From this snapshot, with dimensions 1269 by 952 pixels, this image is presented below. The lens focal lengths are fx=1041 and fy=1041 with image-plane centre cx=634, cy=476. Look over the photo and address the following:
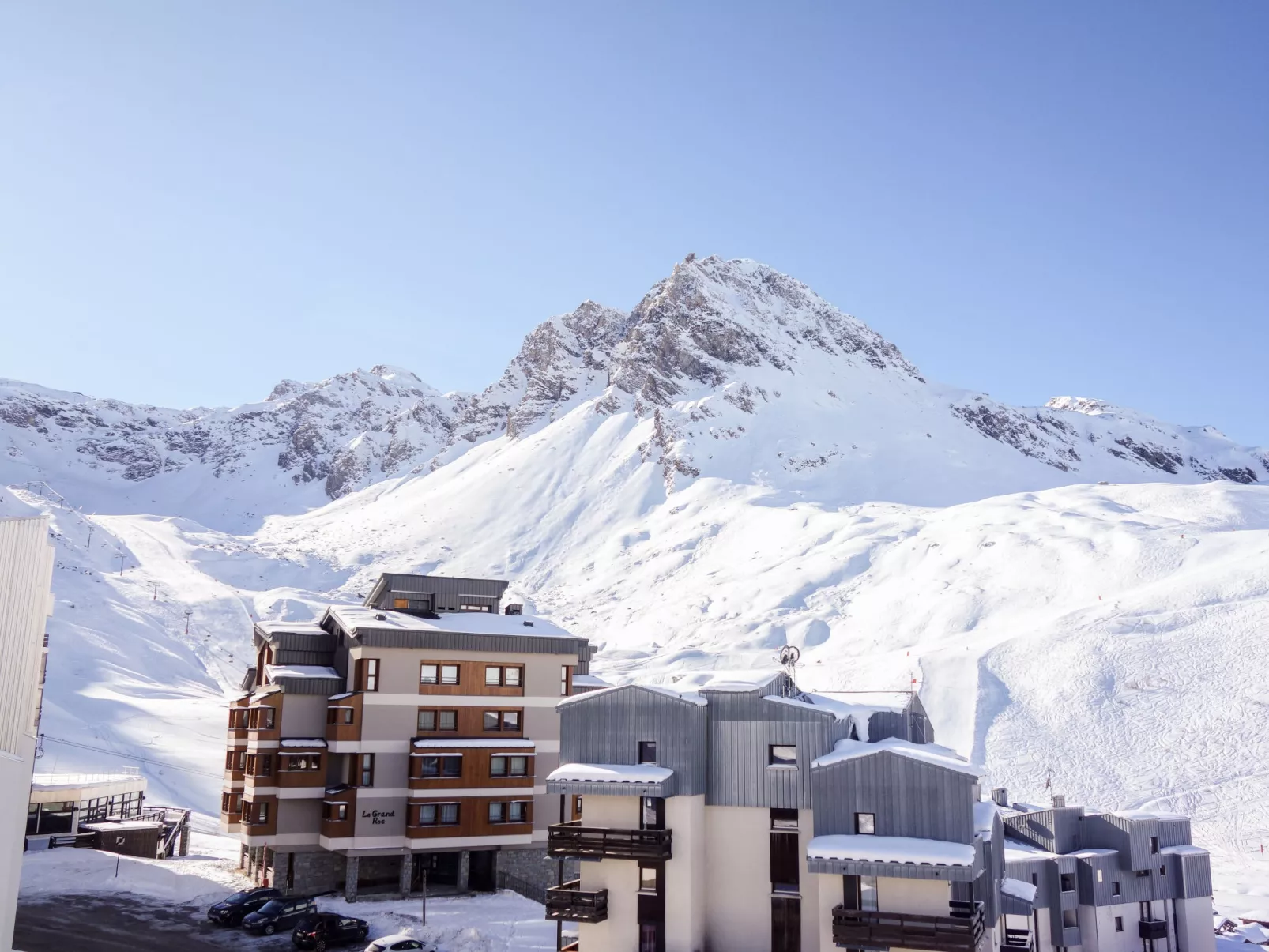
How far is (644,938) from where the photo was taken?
35.3 metres

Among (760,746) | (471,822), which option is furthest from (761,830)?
(471,822)

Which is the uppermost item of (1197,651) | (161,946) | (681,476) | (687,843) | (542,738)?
(681,476)

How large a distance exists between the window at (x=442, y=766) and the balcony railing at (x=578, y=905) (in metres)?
13.2

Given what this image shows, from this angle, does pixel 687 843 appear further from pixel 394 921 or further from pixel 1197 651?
pixel 1197 651

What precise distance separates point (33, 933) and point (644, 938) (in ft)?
73.8

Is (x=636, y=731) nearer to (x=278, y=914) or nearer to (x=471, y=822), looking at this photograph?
(x=471, y=822)

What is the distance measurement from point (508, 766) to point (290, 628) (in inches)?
532

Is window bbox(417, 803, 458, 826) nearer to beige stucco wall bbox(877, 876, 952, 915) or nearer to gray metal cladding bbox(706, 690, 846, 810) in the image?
gray metal cladding bbox(706, 690, 846, 810)

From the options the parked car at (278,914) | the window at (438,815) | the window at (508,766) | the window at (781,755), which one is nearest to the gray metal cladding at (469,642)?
the window at (508,766)

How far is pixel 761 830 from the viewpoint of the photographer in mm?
35875

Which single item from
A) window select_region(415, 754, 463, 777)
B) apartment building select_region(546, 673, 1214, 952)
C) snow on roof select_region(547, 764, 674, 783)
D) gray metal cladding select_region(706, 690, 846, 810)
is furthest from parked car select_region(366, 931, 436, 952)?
gray metal cladding select_region(706, 690, 846, 810)

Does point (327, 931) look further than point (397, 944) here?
Yes

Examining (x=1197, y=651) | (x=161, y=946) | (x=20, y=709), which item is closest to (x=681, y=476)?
(x=1197, y=651)

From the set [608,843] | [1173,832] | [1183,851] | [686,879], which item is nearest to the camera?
[686,879]
